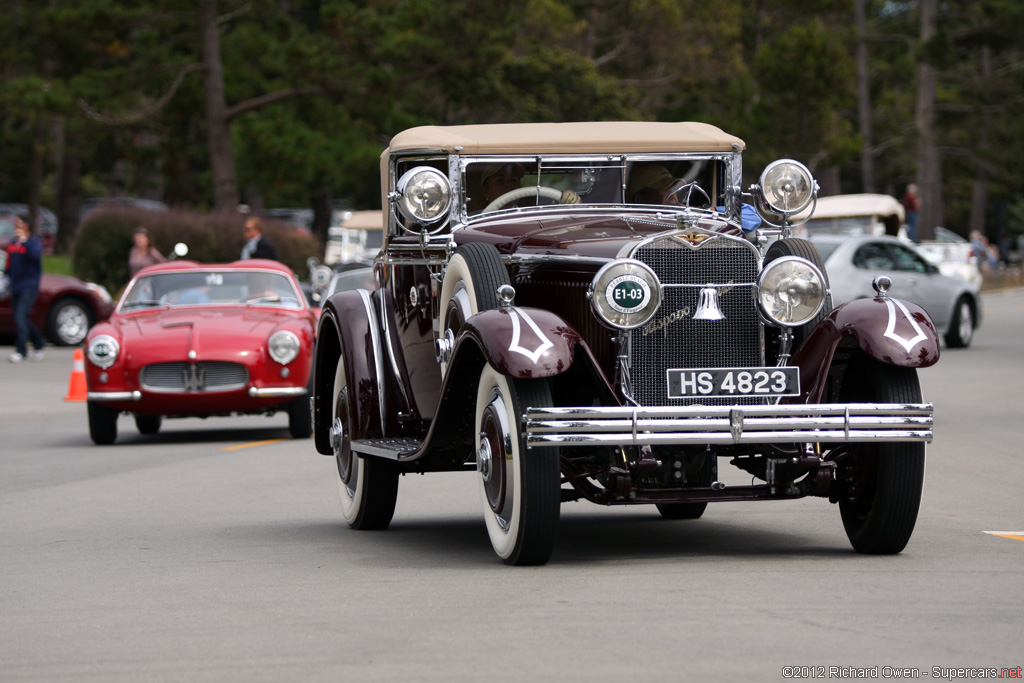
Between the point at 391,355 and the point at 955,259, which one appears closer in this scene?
the point at 391,355

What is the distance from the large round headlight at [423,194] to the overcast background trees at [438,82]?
83.0ft

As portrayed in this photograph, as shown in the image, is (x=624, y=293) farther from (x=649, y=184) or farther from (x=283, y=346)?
(x=283, y=346)

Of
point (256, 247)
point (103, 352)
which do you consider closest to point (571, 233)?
point (103, 352)

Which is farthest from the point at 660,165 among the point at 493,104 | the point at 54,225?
the point at 54,225

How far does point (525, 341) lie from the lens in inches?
252

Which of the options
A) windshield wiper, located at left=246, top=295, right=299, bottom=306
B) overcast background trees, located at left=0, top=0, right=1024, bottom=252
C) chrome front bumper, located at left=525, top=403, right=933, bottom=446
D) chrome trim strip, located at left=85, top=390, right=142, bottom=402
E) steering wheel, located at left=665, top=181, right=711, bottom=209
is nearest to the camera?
chrome front bumper, located at left=525, top=403, right=933, bottom=446

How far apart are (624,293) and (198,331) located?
765 centimetres

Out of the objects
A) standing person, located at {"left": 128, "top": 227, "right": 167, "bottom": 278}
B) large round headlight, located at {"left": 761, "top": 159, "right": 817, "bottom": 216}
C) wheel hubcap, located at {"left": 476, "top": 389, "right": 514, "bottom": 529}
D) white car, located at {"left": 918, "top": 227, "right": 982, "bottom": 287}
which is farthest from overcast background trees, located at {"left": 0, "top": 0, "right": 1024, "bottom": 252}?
wheel hubcap, located at {"left": 476, "top": 389, "right": 514, "bottom": 529}

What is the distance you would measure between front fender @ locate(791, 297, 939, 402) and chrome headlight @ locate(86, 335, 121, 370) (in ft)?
25.7

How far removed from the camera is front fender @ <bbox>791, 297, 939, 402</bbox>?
6.61 metres

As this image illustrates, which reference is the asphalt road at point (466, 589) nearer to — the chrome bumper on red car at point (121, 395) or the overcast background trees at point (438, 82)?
the chrome bumper on red car at point (121, 395)

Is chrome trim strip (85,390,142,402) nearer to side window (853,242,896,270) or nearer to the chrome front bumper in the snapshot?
the chrome front bumper

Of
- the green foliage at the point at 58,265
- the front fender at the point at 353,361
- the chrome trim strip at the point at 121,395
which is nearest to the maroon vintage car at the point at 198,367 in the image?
the chrome trim strip at the point at 121,395

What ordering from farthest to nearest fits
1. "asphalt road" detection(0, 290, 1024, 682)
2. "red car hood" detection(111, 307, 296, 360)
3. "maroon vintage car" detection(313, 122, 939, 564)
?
"red car hood" detection(111, 307, 296, 360) < "maroon vintage car" detection(313, 122, 939, 564) < "asphalt road" detection(0, 290, 1024, 682)
